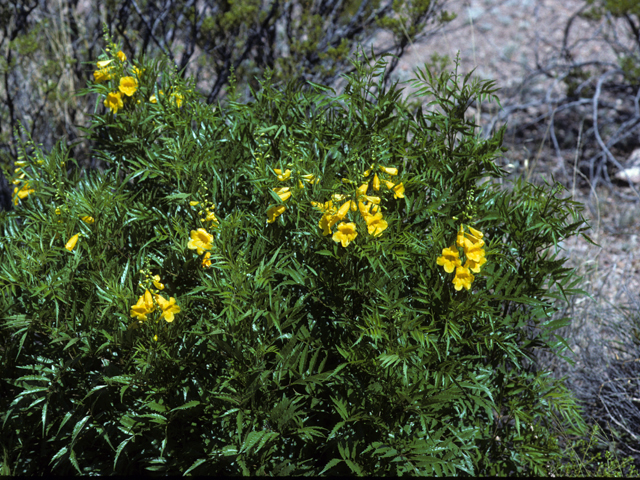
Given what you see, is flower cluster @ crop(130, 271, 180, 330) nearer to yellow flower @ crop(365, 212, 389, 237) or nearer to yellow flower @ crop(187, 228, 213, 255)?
yellow flower @ crop(187, 228, 213, 255)

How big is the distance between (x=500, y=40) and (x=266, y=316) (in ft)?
22.8

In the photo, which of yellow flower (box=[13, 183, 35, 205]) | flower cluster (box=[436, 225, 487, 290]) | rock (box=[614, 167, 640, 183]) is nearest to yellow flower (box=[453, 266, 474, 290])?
flower cluster (box=[436, 225, 487, 290])

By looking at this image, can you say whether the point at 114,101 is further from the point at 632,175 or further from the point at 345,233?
the point at 632,175

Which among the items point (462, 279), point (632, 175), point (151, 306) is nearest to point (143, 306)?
point (151, 306)

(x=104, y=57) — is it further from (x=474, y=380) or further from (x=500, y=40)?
(x=500, y=40)

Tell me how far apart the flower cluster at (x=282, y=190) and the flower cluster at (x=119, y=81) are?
0.68m

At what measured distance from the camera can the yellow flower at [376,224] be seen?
5.19ft

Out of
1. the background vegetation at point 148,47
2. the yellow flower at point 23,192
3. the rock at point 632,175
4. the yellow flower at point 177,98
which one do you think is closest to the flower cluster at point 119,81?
the yellow flower at point 177,98

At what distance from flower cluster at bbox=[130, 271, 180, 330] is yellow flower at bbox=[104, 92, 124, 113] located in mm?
734

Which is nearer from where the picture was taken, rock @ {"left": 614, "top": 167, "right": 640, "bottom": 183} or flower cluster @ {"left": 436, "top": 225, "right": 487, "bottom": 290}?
flower cluster @ {"left": 436, "top": 225, "right": 487, "bottom": 290}

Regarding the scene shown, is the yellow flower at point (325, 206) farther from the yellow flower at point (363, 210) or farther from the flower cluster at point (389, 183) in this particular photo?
the flower cluster at point (389, 183)

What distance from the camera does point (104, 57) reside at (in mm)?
2088

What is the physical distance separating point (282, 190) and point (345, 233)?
10.7 inches

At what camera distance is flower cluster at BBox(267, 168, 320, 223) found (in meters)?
1.68
